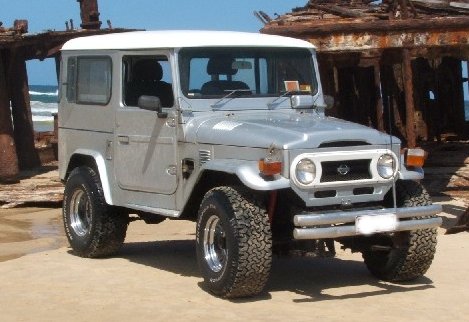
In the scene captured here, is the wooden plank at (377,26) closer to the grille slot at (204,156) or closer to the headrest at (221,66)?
the headrest at (221,66)

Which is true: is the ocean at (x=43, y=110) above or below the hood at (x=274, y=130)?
below

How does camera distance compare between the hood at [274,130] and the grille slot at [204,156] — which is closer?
the hood at [274,130]

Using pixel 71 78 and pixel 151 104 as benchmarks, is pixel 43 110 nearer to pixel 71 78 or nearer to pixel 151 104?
pixel 71 78

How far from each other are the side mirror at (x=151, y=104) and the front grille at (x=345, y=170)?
5.25 ft

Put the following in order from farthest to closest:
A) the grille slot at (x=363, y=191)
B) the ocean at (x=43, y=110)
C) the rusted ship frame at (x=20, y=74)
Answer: the ocean at (x=43, y=110) → the rusted ship frame at (x=20, y=74) → the grille slot at (x=363, y=191)

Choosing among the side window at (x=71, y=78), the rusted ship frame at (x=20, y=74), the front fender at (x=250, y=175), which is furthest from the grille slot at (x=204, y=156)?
the rusted ship frame at (x=20, y=74)

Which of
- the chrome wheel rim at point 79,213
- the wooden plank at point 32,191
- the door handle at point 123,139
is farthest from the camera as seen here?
the wooden plank at point 32,191

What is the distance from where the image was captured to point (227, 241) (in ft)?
27.2

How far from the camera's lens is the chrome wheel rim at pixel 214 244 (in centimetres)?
857

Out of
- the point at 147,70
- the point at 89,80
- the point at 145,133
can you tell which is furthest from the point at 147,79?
the point at 89,80

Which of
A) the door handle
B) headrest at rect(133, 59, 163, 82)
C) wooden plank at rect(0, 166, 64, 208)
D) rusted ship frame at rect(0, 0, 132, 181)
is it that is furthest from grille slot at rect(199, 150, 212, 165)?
rusted ship frame at rect(0, 0, 132, 181)

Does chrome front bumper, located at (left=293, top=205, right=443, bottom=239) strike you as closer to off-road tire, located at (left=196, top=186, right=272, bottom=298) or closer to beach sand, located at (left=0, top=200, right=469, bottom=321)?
off-road tire, located at (left=196, top=186, right=272, bottom=298)

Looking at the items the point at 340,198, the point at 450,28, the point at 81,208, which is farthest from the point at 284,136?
the point at 450,28

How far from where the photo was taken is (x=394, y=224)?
329 inches
